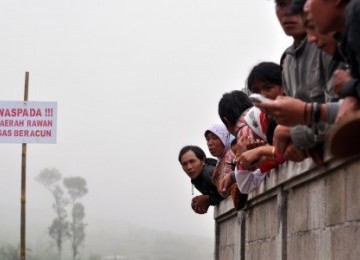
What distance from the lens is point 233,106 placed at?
5.84 meters

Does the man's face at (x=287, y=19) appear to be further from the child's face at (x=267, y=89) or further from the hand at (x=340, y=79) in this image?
the hand at (x=340, y=79)

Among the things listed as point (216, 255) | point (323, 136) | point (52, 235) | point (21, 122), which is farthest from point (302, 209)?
point (52, 235)

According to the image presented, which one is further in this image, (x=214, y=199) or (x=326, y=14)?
(x=214, y=199)

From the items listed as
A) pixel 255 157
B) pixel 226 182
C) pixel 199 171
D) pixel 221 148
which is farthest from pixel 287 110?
pixel 199 171

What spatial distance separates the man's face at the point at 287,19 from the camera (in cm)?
413

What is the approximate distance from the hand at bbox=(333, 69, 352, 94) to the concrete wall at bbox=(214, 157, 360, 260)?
1.01 feet

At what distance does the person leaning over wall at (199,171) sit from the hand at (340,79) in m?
4.38

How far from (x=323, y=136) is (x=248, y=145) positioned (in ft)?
5.28

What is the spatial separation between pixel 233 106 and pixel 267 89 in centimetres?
100

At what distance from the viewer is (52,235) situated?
78.5 meters

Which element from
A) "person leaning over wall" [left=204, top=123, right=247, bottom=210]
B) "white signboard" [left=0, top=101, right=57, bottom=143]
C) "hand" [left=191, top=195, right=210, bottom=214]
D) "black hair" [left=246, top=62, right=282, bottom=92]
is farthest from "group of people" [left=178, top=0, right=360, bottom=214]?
"white signboard" [left=0, top=101, right=57, bottom=143]

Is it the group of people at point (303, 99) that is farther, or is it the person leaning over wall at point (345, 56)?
the group of people at point (303, 99)

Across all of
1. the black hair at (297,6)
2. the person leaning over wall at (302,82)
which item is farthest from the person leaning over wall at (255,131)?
the black hair at (297,6)

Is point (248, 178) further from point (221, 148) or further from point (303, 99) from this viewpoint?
point (303, 99)
